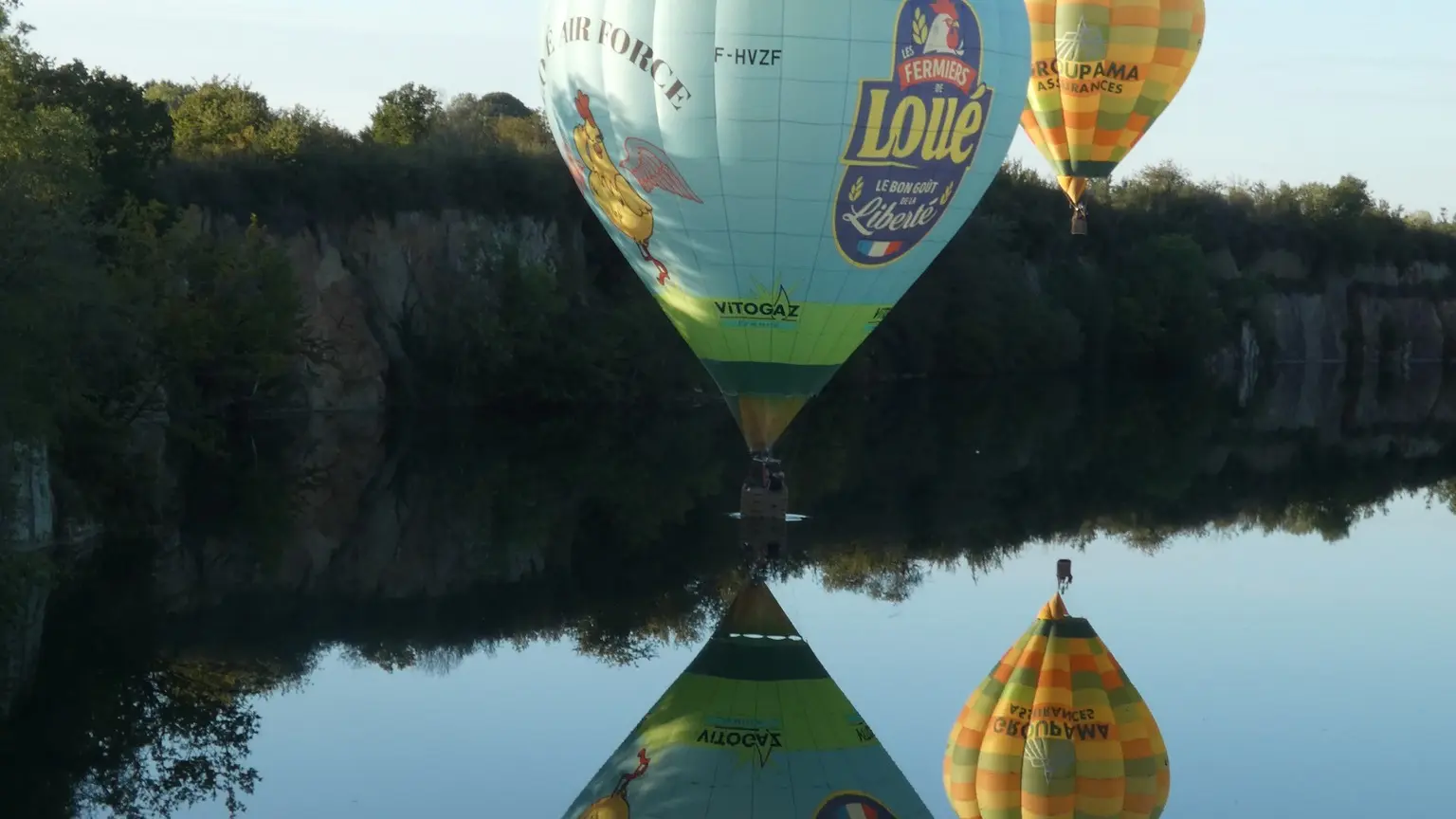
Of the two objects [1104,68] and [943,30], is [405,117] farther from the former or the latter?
[943,30]

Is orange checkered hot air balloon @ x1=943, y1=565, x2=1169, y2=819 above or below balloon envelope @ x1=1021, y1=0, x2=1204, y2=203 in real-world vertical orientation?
below

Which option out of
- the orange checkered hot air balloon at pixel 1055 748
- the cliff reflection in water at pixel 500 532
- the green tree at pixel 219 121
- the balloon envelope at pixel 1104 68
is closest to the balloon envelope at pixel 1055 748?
the orange checkered hot air balloon at pixel 1055 748

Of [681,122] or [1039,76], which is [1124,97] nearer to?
[1039,76]

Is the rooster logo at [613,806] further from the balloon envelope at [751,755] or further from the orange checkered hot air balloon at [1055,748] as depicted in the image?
the orange checkered hot air balloon at [1055,748]

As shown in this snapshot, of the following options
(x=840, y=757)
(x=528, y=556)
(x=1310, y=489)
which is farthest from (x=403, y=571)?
(x=1310, y=489)

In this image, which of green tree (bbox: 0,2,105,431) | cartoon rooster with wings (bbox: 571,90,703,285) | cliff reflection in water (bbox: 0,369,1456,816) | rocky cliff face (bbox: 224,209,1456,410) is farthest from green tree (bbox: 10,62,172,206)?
cartoon rooster with wings (bbox: 571,90,703,285)

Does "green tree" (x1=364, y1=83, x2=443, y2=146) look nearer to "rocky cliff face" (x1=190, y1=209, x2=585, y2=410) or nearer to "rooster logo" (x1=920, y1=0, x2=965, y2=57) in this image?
"rocky cliff face" (x1=190, y1=209, x2=585, y2=410)
